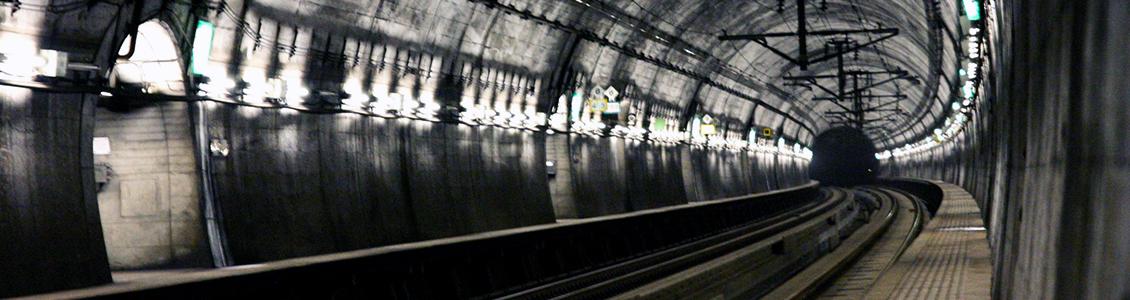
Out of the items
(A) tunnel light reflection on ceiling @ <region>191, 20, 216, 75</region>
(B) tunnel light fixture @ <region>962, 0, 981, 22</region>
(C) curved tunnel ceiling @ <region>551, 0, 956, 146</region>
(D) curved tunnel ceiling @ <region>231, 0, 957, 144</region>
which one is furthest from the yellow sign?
(A) tunnel light reflection on ceiling @ <region>191, 20, 216, 75</region>

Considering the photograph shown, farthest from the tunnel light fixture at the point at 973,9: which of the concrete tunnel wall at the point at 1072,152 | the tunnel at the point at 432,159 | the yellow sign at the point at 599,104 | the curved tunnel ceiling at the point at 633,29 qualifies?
the yellow sign at the point at 599,104

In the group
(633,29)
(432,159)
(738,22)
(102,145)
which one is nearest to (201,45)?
(102,145)

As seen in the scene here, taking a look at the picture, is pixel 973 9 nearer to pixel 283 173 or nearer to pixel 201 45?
pixel 283 173

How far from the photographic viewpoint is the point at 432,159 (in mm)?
23859

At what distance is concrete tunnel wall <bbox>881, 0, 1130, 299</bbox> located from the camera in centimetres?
448

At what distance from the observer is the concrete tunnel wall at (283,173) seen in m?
13.3

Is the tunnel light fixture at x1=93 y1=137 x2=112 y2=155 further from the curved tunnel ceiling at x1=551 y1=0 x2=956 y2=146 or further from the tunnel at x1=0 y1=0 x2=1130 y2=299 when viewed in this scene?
the curved tunnel ceiling at x1=551 y1=0 x2=956 y2=146

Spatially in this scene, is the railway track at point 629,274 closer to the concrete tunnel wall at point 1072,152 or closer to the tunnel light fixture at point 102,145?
the tunnel light fixture at point 102,145

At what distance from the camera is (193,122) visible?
16.7m

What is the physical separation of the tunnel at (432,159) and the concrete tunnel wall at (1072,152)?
0.02m

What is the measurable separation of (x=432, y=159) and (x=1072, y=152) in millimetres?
18749

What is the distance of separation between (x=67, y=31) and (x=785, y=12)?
30.9 metres

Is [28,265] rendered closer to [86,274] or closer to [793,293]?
[86,274]

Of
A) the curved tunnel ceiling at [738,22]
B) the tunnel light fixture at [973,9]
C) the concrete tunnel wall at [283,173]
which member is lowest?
the concrete tunnel wall at [283,173]
